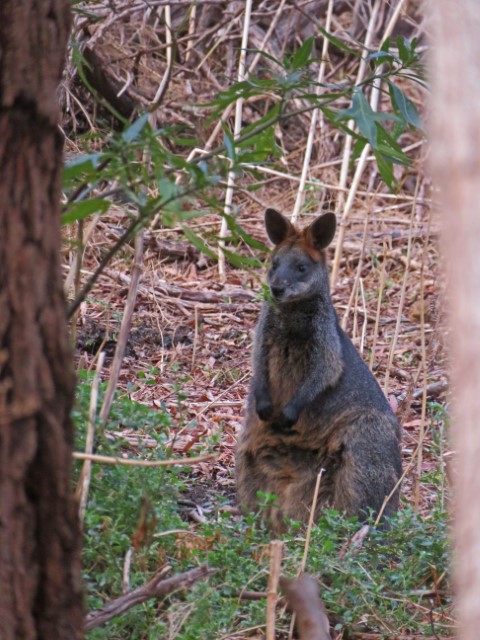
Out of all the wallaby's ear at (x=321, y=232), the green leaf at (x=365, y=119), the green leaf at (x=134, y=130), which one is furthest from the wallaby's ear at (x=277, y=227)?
the green leaf at (x=134, y=130)

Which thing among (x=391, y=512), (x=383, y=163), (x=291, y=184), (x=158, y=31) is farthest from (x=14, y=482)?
(x=158, y=31)

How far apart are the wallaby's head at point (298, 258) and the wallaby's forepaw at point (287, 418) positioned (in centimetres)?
58

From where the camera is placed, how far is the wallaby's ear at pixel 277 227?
235 inches

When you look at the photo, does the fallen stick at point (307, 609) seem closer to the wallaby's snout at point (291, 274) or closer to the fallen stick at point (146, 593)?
the fallen stick at point (146, 593)

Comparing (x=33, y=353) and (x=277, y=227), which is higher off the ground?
(x=277, y=227)

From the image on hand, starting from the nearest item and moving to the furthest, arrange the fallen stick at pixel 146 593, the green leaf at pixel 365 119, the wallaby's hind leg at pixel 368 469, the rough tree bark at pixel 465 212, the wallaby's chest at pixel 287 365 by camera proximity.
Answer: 1. the rough tree bark at pixel 465 212
2. the fallen stick at pixel 146 593
3. the green leaf at pixel 365 119
4. the wallaby's hind leg at pixel 368 469
5. the wallaby's chest at pixel 287 365

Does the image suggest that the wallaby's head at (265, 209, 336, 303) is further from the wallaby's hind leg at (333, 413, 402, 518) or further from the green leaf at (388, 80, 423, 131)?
the green leaf at (388, 80, 423, 131)

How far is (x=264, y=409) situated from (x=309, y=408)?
24 cm

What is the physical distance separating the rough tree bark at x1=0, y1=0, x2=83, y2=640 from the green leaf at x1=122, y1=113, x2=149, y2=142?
327 millimetres

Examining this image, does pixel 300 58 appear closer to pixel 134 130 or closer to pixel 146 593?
pixel 134 130

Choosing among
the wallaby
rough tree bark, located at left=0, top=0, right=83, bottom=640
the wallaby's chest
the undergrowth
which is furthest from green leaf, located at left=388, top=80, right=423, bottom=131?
the wallaby's chest

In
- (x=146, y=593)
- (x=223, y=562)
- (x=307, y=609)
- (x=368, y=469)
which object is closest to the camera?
(x=146, y=593)

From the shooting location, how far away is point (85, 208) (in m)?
2.90

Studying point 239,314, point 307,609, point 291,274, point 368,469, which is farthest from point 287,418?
point 239,314
